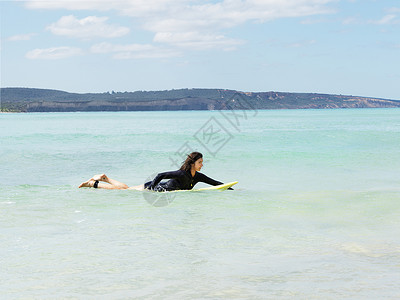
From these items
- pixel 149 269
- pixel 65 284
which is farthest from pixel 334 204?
pixel 65 284

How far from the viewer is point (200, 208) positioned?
9414 mm

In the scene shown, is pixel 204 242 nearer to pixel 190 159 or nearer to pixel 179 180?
pixel 190 159

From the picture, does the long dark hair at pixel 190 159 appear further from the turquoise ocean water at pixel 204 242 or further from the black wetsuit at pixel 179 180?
the turquoise ocean water at pixel 204 242

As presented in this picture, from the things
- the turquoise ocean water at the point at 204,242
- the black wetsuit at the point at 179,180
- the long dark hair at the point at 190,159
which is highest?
the long dark hair at the point at 190,159

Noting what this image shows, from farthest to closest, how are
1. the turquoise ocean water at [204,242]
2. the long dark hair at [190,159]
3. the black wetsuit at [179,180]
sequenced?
the black wetsuit at [179,180] < the long dark hair at [190,159] < the turquoise ocean water at [204,242]

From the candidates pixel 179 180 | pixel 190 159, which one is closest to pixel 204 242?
pixel 190 159

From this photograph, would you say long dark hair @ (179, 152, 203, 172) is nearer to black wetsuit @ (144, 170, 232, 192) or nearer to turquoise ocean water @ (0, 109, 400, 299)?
black wetsuit @ (144, 170, 232, 192)

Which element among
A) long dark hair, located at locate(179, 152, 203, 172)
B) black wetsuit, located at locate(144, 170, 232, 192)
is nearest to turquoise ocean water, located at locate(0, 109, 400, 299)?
black wetsuit, located at locate(144, 170, 232, 192)

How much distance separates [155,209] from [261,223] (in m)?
2.14

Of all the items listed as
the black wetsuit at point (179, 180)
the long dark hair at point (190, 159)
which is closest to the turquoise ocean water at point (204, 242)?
the black wetsuit at point (179, 180)

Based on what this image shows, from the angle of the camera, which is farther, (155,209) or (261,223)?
(155,209)

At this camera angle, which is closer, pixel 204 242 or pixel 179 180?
pixel 204 242

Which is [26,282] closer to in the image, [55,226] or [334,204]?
[55,226]

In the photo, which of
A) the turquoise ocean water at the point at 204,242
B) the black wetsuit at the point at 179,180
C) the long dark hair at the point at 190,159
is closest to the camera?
the turquoise ocean water at the point at 204,242
